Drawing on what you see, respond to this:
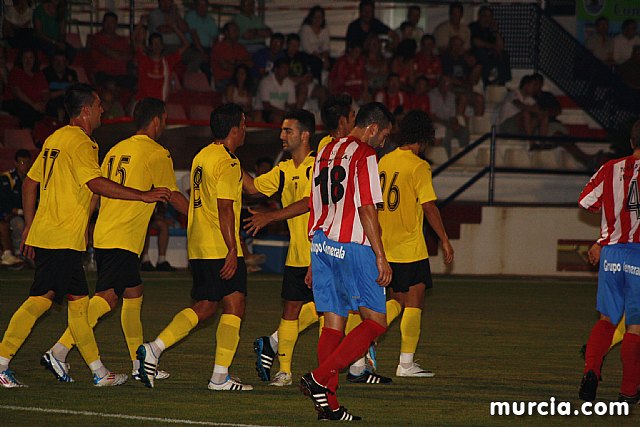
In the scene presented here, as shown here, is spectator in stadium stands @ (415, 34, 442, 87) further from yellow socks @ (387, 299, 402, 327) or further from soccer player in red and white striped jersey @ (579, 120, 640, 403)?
soccer player in red and white striped jersey @ (579, 120, 640, 403)

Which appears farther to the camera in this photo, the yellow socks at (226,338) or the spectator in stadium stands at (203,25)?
the spectator in stadium stands at (203,25)

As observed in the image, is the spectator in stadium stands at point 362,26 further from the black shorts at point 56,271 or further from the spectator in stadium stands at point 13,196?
the black shorts at point 56,271

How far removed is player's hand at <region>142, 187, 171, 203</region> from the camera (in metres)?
8.63

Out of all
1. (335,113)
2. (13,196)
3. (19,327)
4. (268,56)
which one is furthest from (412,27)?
(19,327)

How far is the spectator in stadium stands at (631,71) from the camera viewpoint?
23.5 meters

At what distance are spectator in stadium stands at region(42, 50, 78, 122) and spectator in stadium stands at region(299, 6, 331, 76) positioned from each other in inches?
181

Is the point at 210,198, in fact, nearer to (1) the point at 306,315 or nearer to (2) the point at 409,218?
(1) the point at 306,315

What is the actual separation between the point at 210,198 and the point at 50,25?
1402 centimetres

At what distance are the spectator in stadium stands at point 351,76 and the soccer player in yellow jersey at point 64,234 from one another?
→ 1357cm

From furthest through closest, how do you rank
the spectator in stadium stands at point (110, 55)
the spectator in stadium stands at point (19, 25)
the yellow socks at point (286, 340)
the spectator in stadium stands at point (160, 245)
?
the spectator in stadium stands at point (110, 55), the spectator in stadium stands at point (19, 25), the spectator in stadium stands at point (160, 245), the yellow socks at point (286, 340)

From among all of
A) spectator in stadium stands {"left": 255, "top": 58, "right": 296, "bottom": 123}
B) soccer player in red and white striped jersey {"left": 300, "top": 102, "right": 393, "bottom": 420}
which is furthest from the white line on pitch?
spectator in stadium stands {"left": 255, "top": 58, "right": 296, "bottom": 123}

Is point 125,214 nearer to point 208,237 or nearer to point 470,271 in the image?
point 208,237

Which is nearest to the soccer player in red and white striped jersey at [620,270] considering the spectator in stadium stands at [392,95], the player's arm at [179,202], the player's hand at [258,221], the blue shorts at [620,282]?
the blue shorts at [620,282]

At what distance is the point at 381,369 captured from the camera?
32.9ft
